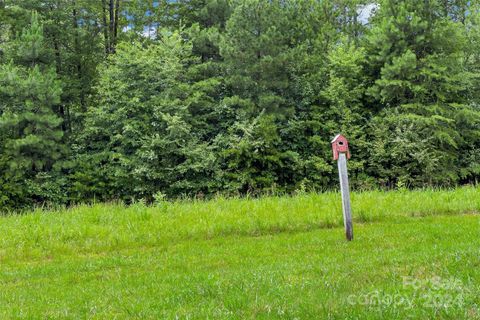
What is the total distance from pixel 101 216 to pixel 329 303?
6.67 m

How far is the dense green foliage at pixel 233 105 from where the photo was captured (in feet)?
69.1

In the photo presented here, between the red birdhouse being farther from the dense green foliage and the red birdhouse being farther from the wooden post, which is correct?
the dense green foliage

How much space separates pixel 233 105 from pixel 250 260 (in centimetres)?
1762

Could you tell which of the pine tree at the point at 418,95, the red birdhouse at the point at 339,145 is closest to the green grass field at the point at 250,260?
the red birdhouse at the point at 339,145

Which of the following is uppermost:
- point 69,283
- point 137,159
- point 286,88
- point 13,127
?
point 286,88

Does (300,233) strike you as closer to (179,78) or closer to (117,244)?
(117,244)

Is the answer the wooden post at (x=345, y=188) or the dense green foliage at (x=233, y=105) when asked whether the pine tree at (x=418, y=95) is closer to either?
the dense green foliage at (x=233, y=105)

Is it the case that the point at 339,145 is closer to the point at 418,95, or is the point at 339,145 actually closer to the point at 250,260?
the point at 250,260

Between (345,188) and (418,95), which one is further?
(418,95)

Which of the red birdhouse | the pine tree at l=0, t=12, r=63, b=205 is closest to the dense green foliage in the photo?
the pine tree at l=0, t=12, r=63, b=205

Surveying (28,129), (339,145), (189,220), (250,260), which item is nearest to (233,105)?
(28,129)

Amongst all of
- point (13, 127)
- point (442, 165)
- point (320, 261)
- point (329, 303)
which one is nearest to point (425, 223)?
point (320, 261)

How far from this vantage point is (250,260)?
20.3 feet

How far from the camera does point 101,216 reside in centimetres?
912
